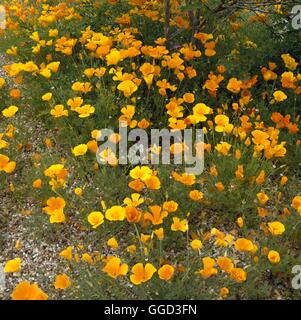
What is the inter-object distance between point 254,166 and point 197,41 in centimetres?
209

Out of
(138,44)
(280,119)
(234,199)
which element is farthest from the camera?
(138,44)

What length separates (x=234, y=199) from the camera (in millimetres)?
3039

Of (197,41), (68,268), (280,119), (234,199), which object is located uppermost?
(197,41)

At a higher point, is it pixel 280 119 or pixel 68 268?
pixel 280 119

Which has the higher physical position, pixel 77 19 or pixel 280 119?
pixel 77 19

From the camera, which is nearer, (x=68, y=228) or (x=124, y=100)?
(x=68, y=228)
